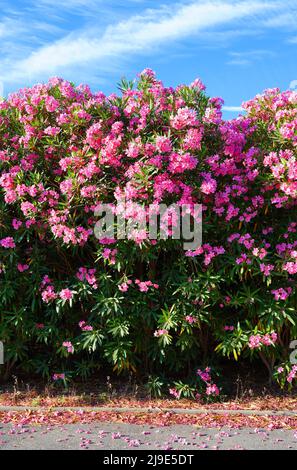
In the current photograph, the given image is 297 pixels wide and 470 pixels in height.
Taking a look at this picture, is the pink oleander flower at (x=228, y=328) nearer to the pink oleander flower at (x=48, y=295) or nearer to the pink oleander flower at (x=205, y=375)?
the pink oleander flower at (x=205, y=375)

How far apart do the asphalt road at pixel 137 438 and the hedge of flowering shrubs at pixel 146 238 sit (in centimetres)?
95

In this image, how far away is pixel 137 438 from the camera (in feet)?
18.4

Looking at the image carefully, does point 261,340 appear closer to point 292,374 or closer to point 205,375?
point 292,374

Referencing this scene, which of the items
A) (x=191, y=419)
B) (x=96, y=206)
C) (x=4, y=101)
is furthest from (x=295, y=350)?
(x=4, y=101)

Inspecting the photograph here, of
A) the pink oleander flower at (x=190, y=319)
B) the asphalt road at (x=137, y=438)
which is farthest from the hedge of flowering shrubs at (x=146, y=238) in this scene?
the asphalt road at (x=137, y=438)

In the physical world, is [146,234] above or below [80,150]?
below

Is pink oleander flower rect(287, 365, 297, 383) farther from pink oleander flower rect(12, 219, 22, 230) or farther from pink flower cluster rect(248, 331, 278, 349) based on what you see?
pink oleander flower rect(12, 219, 22, 230)

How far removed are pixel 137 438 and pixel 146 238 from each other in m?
1.98

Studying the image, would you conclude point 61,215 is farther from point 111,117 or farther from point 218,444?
point 218,444

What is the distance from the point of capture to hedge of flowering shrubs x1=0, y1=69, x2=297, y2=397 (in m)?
6.48

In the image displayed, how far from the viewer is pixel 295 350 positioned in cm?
697

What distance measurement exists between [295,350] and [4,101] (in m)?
4.61

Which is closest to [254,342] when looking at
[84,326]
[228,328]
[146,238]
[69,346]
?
[228,328]

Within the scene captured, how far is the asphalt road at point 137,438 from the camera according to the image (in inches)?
213
